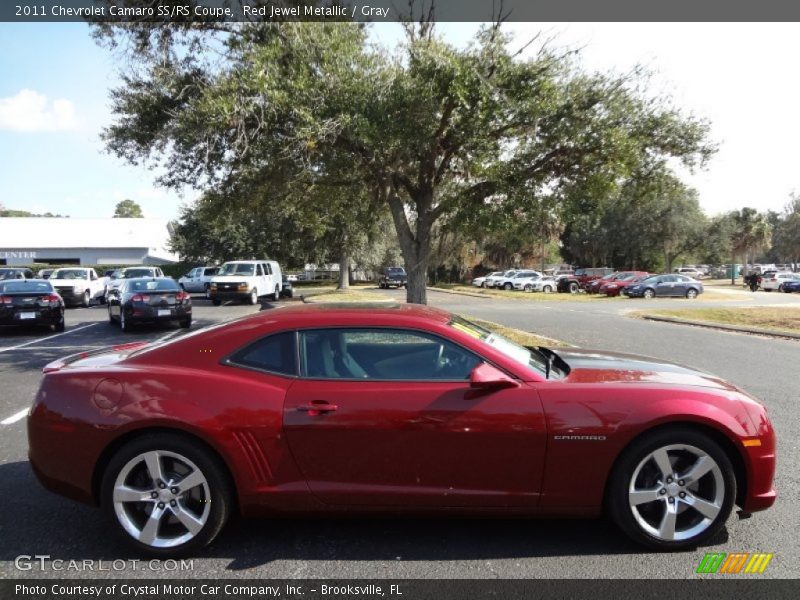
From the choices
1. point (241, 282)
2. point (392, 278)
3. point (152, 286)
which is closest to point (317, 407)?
point (152, 286)

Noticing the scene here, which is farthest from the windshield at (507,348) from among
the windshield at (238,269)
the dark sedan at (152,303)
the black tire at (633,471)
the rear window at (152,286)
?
the windshield at (238,269)

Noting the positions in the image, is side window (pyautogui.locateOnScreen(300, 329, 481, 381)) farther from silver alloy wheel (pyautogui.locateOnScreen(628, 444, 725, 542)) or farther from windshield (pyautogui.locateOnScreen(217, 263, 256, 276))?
windshield (pyautogui.locateOnScreen(217, 263, 256, 276))

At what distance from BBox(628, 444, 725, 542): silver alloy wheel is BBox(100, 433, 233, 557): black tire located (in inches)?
92.0

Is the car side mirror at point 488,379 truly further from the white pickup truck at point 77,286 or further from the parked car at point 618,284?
the parked car at point 618,284

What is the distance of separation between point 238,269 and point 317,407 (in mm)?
23435

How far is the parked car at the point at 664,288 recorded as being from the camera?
33.2m

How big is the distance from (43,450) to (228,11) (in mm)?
11115

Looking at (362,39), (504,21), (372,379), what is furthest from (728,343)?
(372,379)

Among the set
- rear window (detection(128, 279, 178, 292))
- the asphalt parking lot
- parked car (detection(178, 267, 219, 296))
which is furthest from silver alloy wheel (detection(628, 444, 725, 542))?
parked car (detection(178, 267, 219, 296))

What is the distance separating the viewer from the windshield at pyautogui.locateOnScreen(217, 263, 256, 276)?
82.9 ft

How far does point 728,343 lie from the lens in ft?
40.8

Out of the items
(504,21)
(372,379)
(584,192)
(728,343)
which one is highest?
(504,21)

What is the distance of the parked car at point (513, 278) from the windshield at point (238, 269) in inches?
965

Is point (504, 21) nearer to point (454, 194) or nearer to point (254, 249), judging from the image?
point (454, 194)
